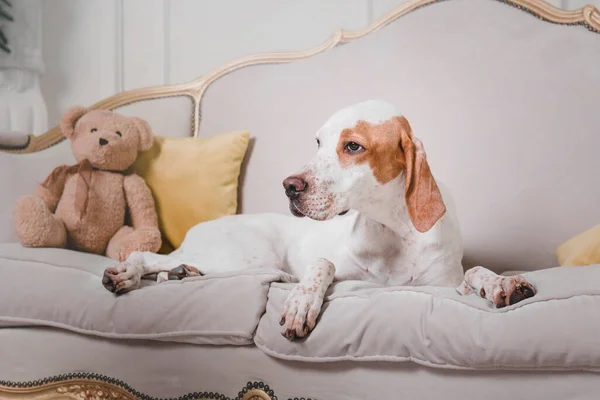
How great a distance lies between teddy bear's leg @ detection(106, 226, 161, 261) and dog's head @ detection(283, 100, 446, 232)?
0.82 meters

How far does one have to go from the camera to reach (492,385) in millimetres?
1223

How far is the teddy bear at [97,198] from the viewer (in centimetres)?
203

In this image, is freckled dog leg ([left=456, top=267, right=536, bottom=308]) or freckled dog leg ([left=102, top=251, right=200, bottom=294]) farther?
freckled dog leg ([left=102, top=251, right=200, bottom=294])

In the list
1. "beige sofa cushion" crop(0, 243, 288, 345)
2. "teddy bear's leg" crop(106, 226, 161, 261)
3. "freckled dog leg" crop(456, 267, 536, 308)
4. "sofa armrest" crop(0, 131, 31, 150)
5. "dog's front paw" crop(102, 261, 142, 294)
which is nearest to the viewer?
"freckled dog leg" crop(456, 267, 536, 308)

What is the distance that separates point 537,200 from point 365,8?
1484mm

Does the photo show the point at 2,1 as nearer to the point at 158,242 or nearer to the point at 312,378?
the point at 158,242

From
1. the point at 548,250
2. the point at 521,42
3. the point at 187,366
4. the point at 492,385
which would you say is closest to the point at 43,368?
the point at 187,366

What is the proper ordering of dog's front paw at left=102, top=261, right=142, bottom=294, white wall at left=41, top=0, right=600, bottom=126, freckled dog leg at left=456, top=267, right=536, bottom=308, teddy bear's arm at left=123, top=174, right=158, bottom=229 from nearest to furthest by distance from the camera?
freckled dog leg at left=456, top=267, right=536, bottom=308
dog's front paw at left=102, top=261, right=142, bottom=294
teddy bear's arm at left=123, top=174, right=158, bottom=229
white wall at left=41, top=0, right=600, bottom=126

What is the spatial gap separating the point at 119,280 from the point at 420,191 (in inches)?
32.2

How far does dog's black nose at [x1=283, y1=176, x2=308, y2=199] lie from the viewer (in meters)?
1.50

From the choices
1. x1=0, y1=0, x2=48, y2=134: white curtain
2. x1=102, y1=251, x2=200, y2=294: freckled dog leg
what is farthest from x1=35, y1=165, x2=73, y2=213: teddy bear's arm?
x1=0, y1=0, x2=48, y2=134: white curtain

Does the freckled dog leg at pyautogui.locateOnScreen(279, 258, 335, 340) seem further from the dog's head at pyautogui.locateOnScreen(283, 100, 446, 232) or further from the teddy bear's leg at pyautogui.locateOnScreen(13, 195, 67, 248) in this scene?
the teddy bear's leg at pyautogui.locateOnScreen(13, 195, 67, 248)

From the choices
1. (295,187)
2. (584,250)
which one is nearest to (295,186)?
(295,187)

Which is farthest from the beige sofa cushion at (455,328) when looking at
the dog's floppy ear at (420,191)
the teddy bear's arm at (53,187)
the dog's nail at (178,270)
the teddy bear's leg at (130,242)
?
the teddy bear's arm at (53,187)
